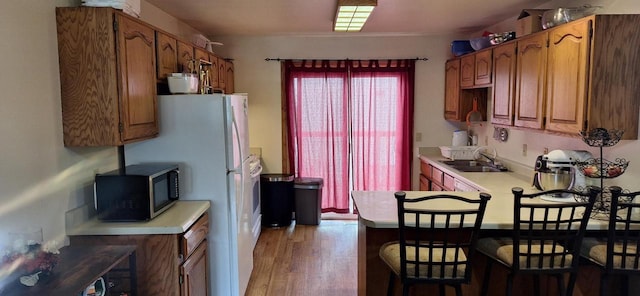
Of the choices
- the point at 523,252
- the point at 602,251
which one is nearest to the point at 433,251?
the point at 523,252

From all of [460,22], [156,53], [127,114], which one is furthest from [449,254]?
[460,22]

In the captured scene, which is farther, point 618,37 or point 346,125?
point 346,125

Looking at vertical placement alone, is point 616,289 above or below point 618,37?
below

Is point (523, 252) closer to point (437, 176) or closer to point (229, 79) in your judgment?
point (437, 176)

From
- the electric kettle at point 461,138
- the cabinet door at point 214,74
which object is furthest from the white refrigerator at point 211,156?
the electric kettle at point 461,138

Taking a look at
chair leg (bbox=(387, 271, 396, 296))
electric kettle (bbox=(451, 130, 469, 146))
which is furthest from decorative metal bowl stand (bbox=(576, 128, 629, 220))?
electric kettle (bbox=(451, 130, 469, 146))

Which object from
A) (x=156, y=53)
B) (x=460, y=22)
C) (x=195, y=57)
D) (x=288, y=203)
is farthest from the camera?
(x=288, y=203)

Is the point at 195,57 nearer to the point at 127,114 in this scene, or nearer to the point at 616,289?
the point at 127,114

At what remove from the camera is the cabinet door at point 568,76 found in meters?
2.60

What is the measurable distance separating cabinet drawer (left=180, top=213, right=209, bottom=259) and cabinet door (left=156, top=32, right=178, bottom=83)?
1.00m

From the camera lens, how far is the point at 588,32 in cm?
255

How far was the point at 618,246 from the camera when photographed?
2182mm

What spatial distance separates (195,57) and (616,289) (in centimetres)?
331

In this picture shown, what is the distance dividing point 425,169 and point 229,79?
8.08 ft
